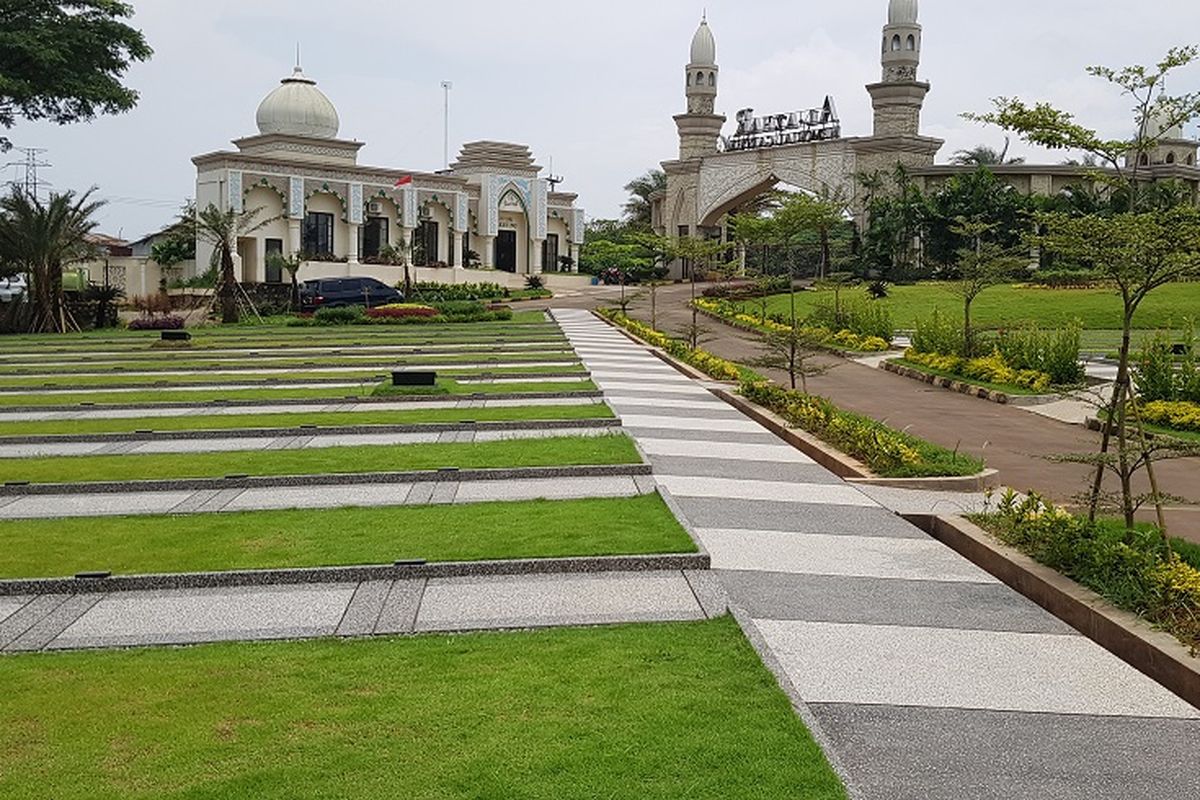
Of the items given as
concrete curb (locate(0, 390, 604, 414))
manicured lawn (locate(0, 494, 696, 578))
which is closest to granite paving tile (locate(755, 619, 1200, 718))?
manicured lawn (locate(0, 494, 696, 578))

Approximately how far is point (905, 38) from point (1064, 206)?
43.4 ft

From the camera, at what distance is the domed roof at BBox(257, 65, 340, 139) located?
52.8m

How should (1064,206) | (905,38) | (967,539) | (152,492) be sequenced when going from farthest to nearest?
(905,38) → (1064,206) → (152,492) → (967,539)

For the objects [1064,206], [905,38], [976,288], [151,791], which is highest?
[905,38]

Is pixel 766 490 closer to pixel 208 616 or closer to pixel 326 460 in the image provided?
pixel 326 460

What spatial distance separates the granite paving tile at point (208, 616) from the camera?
597 cm

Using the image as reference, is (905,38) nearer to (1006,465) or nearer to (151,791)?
(1006,465)

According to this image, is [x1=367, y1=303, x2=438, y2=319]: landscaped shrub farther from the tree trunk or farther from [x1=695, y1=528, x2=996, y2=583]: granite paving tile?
[x1=695, y1=528, x2=996, y2=583]: granite paving tile

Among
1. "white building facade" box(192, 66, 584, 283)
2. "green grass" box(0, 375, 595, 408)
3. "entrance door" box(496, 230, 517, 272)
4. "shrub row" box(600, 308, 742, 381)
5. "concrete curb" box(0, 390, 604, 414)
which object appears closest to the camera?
"concrete curb" box(0, 390, 604, 414)

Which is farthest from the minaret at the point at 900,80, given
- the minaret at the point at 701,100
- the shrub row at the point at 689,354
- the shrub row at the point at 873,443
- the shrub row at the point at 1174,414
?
the shrub row at the point at 873,443

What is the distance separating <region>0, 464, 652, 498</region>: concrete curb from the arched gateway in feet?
114

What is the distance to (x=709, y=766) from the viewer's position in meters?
4.20

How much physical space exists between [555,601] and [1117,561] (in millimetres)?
3114

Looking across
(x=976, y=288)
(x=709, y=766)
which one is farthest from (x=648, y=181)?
(x=709, y=766)
